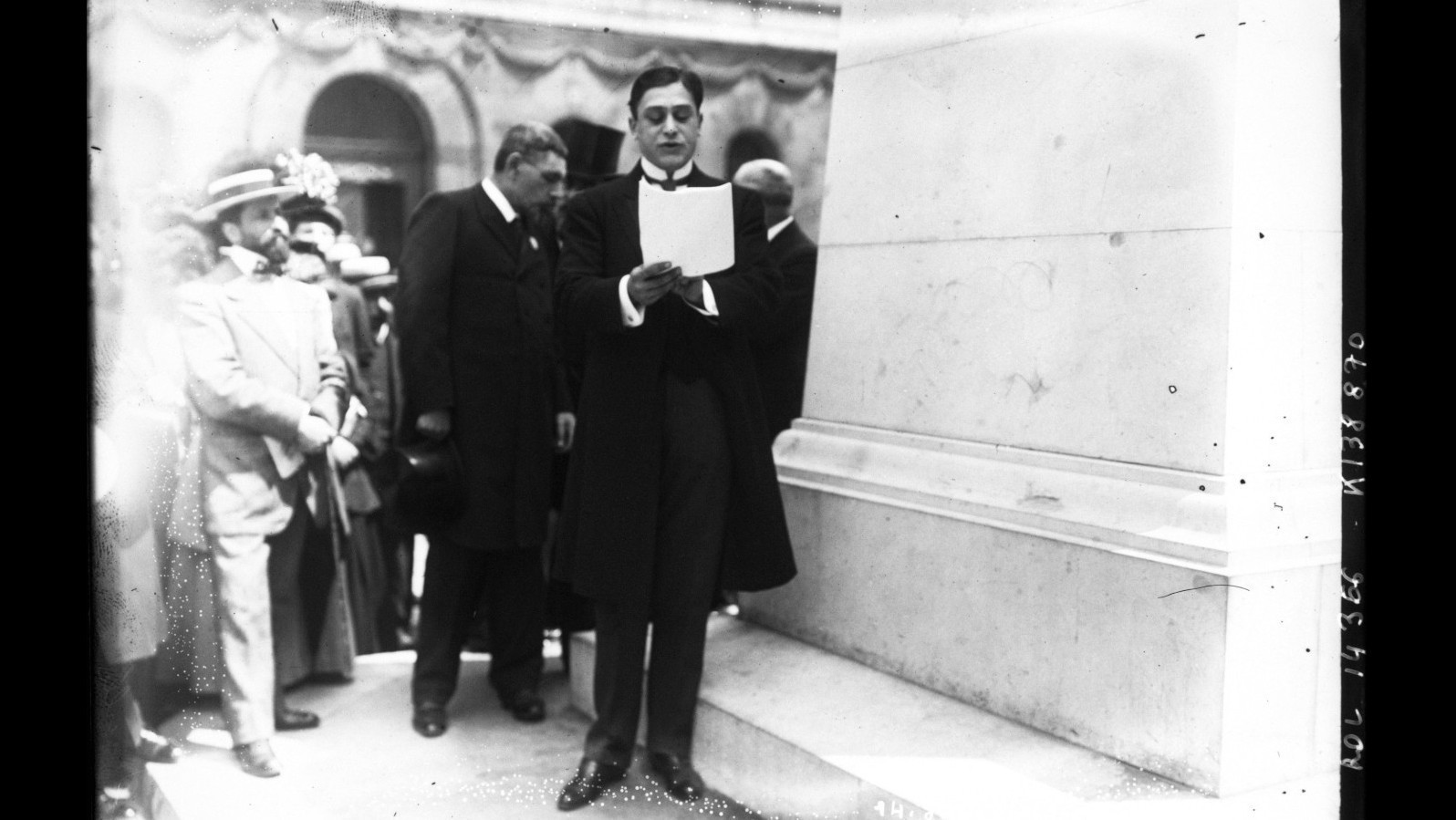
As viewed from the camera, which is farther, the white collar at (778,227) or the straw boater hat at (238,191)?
the white collar at (778,227)

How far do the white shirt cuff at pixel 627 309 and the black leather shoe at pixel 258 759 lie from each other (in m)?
1.75

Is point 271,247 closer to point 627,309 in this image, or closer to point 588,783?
point 627,309

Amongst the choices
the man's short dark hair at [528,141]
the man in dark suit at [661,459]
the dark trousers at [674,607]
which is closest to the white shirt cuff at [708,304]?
the man in dark suit at [661,459]

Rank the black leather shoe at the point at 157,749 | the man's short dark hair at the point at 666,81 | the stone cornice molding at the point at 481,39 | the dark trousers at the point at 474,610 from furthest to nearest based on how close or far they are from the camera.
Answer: the dark trousers at the point at 474,610 < the black leather shoe at the point at 157,749 < the stone cornice molding at the point at 481,39 < the man's short dark hair at the point at 666,81

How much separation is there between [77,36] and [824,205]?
2.35 metres

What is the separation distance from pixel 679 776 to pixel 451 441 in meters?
1.38

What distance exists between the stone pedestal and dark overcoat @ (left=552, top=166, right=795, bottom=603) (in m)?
0.46

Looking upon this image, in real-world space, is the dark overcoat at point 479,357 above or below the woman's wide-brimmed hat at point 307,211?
below

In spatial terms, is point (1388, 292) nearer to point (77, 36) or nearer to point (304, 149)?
point (77, 36)

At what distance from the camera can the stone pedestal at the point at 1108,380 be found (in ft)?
10.3

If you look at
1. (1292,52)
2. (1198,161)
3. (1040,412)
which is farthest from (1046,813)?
(1292,52)

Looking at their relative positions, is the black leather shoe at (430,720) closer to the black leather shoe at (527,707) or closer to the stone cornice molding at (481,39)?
the black leather shoe at (527,707)

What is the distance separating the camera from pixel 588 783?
12.4 ft

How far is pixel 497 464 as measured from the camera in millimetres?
4449
